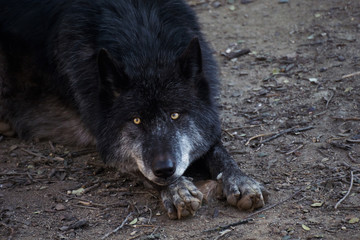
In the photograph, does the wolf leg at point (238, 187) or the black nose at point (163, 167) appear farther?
the wolf leg at point (238, 187)

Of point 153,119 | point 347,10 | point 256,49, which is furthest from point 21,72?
point 347,10

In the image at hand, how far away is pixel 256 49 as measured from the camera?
791 centimetres

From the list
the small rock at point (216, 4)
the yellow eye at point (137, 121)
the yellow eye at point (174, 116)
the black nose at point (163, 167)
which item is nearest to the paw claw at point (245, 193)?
the black nose at point (163, 167)

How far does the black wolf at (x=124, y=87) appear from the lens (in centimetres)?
448

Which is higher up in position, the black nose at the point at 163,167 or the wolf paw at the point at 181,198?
the black nose at the point at 163,167

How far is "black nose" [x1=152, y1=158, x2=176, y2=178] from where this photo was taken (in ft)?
13.8

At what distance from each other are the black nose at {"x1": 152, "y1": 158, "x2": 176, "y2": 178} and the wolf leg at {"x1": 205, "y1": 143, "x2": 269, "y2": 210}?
578 mm

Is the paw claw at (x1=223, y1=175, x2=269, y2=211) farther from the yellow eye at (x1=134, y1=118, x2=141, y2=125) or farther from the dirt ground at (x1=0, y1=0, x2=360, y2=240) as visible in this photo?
the yellow eye at (x1=134, y1=118, x2=141, y2=125)

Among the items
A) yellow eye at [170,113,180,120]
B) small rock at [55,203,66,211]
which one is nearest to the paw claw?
yellow eye at [170,113,180,120]

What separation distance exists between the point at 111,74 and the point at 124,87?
6.8 inches

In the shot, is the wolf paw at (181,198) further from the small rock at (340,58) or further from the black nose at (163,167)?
the small rock at (340,58)

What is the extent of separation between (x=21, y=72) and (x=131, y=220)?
279 cm

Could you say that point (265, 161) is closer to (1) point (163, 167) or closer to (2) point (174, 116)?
(2) point (174, 116)

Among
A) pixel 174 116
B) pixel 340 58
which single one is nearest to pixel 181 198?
pixel 174 116
